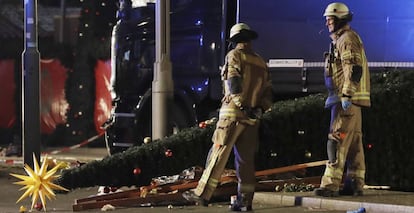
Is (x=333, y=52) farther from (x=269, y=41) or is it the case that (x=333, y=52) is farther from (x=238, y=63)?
(x=269, y=41)

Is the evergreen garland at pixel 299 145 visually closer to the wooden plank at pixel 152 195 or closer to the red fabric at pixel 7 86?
the wooden plank at pixel 152 195

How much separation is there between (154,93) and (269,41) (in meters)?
1.99

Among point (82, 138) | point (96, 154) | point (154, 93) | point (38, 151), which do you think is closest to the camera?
point (154, 93)

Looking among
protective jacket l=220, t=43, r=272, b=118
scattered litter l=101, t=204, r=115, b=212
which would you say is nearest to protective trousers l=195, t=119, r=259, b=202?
protective jacket l=220, t=43, r=272, b=118

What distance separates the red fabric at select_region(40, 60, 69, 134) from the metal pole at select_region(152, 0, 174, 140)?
972 cm

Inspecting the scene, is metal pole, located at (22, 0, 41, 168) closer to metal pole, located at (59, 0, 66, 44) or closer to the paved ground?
the paved ground

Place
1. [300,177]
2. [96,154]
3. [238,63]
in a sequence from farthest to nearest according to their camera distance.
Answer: [96,154], [300,177], [238,63]

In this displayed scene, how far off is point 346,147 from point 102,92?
1230 cm

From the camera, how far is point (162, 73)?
11.3 m

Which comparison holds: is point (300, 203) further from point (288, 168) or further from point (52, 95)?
point (52, 95)

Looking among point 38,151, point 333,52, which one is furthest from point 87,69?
point 333,52

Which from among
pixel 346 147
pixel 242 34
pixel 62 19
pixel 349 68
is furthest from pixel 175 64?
pixel 62 19

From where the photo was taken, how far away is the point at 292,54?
12.0 m

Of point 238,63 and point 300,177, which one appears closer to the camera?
point 238,63
